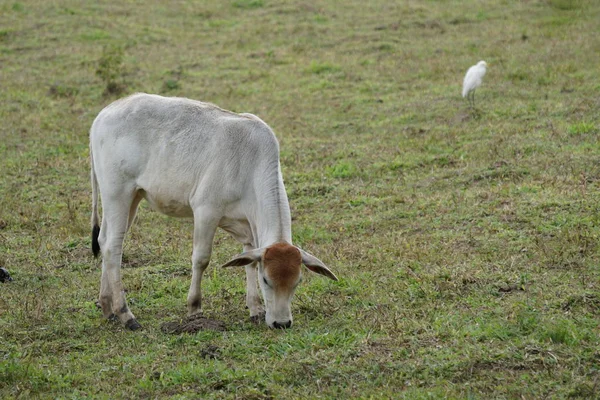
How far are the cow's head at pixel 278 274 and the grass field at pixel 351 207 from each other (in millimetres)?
167

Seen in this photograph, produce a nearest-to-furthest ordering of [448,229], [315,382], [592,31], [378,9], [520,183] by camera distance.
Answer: [315,382], [448,229], [520,183], [592,31], [378,9]

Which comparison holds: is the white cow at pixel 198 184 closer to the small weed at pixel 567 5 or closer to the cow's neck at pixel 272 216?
the cow's neck at pixel 272 216

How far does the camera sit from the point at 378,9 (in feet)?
68.0

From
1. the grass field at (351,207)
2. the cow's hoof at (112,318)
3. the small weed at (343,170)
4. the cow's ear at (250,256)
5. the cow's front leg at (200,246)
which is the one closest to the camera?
the grass field at (351,207)

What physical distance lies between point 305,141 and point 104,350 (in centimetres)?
699

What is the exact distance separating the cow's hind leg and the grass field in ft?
0.67

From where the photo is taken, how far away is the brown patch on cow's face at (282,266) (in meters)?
5.90

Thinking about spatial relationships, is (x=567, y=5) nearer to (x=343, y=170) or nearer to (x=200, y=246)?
(x=343, y=170)

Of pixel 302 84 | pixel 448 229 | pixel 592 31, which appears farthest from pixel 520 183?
pixel 592 31

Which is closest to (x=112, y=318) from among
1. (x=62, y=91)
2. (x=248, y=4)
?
(x=62, y=91)

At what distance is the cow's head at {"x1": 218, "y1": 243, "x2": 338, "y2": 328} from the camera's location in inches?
233

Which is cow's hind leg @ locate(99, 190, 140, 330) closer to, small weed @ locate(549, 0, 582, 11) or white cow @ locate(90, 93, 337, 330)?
white cow @ locate(90, 93, 337, 330)

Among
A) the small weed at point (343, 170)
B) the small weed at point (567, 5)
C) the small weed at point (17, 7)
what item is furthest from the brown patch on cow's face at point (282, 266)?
the small weed at point (17, 7)

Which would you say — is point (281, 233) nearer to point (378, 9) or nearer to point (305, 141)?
point (305, 141)
